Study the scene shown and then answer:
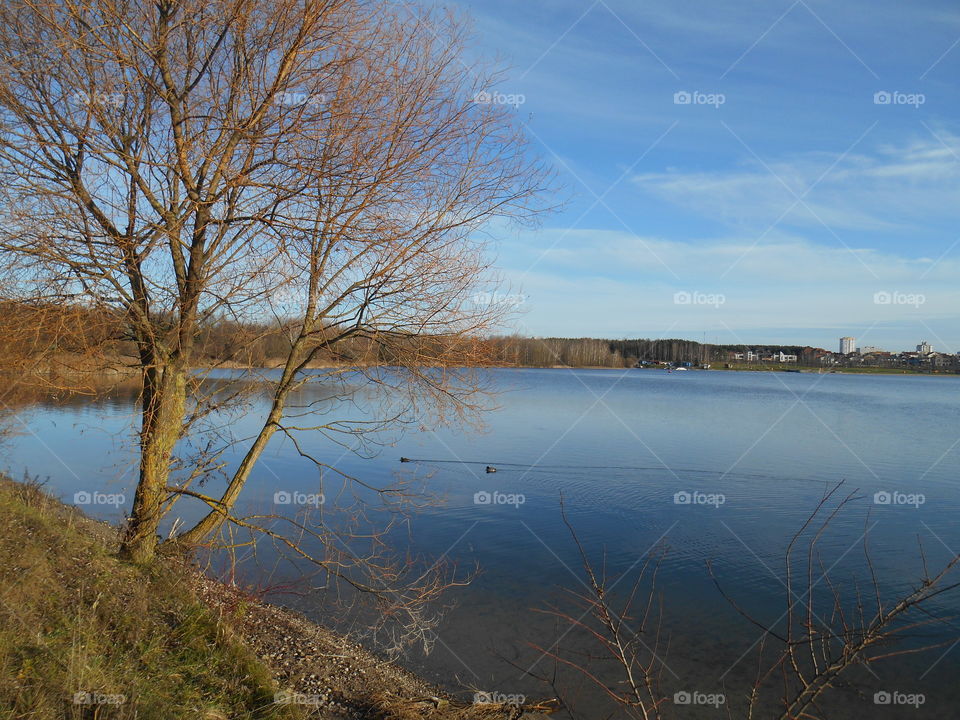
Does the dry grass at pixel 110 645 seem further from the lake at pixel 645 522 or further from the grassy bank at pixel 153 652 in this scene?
the lake at pixel 645 522

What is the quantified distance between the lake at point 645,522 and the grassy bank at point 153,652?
0.95m

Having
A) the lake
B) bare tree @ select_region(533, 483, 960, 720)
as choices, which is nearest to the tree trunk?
the lake

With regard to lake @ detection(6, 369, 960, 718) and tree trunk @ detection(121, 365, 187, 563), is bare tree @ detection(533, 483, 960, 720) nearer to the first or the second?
lake @ detection(6, 369, 960, 718)

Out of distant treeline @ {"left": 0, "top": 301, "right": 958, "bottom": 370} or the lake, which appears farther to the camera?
the lake

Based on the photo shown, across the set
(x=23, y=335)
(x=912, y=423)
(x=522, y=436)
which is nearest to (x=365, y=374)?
(x=23, y=335)

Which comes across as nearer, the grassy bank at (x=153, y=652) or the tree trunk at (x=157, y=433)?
the grassy bank at (x=153, y=652)

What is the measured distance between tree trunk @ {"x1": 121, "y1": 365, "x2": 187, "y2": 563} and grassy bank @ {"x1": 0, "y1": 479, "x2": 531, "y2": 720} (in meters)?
0.63

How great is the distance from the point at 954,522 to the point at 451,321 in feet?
46.5

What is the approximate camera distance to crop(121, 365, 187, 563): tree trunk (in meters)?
5.92

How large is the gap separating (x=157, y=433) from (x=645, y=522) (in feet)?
37.7

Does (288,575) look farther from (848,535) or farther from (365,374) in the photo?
(848,535)

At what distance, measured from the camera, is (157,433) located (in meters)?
5.95

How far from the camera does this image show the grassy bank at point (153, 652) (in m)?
4.45

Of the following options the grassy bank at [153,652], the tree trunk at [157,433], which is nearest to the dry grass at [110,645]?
the grassy bank at [153,652]
